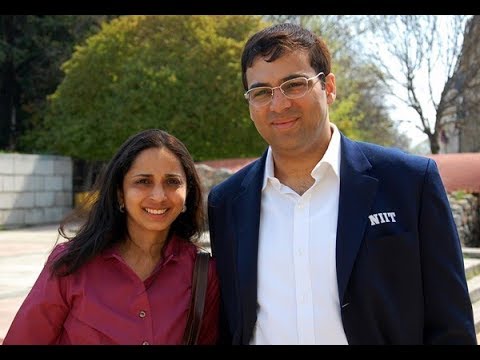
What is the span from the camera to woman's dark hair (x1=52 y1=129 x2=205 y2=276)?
8.46 ft

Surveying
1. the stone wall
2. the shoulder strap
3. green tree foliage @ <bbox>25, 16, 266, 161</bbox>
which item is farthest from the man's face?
the stone wall

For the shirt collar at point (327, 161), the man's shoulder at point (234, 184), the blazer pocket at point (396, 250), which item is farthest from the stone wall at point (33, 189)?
the blazer pocket at point (396, 250)

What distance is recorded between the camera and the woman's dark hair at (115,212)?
2578 mm

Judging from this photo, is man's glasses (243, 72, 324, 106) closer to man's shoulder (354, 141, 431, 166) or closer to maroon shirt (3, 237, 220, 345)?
man's shoulder (354, 141, 431, 166)

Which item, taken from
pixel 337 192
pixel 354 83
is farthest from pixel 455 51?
pixel 337 192

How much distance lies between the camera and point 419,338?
90.9 inches

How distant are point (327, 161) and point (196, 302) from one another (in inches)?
27.5

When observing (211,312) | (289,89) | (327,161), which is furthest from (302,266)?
(289,89)

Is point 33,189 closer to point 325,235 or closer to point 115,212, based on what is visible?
point 115,212

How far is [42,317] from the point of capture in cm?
246

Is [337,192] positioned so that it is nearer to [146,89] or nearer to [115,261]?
[115,261]

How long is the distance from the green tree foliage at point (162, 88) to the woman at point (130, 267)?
14.5m
